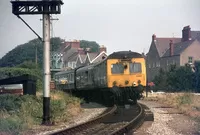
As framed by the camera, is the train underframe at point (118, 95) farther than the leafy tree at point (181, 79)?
No

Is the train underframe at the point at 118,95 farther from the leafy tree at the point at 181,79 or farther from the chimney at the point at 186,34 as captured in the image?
the chimney at the point at 186,34

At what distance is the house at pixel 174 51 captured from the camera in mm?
64750

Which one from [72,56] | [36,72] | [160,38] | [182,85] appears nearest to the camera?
[36,72]

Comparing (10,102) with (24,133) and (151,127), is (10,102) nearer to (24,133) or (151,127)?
(24,133)

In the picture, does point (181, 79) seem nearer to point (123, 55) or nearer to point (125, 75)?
point (123, 55)

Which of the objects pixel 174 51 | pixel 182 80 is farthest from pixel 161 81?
pixel 174 51

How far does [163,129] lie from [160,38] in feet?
211

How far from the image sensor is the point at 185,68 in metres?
53.1

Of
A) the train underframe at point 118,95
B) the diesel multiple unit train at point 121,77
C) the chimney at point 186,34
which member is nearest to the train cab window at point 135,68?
the diesel multiple unit train at point 121,77

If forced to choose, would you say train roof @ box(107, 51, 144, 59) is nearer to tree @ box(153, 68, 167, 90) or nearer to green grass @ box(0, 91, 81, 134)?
green grass @ box(0, 91, 81, 134)

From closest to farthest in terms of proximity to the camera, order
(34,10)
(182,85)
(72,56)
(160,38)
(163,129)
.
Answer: (163,129) < (34,10) < (182,85) < (160,38) < (72,56)

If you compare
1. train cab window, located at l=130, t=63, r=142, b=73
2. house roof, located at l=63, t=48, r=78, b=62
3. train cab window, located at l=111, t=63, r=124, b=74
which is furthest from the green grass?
house roof, located at l=63, t=48, r=78, b=62

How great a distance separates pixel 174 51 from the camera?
224 ft

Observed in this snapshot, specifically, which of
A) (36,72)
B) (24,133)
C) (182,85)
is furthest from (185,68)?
(24,133)
